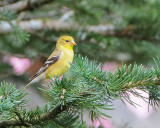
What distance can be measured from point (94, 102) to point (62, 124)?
231mm

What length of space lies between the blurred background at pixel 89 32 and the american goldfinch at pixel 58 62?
278mm

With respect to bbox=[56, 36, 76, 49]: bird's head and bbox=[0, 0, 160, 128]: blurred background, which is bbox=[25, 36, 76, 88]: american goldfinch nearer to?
bbox=[56, 36, 76, 49]: bird's head

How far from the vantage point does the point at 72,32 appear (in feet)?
8.54

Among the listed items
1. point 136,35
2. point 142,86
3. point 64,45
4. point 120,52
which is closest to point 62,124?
point 142,86

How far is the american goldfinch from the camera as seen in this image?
6.81 ft

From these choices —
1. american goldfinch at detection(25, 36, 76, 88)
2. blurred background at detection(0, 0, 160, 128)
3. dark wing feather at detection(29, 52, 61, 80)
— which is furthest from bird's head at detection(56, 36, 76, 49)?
blurred background at detection(0, 0, 160, 128)

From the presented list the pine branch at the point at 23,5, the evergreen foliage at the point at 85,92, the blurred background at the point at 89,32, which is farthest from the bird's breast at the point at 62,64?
the evergreen foliage at the point at 85,92

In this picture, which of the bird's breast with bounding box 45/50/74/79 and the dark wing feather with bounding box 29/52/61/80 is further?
the dark wing feather with bounding box 29/52/61/80

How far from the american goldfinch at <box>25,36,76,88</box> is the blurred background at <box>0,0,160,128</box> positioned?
0.28 metres

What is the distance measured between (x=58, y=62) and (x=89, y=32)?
0.67 meters

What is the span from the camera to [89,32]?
2646 millimetres

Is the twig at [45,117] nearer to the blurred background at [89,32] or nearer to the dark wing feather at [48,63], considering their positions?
the dark wing feather at [48,63]

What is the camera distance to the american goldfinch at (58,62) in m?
2.08

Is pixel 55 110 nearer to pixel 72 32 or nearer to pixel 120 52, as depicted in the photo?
pixel 72 32
